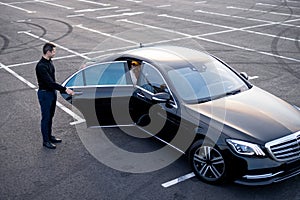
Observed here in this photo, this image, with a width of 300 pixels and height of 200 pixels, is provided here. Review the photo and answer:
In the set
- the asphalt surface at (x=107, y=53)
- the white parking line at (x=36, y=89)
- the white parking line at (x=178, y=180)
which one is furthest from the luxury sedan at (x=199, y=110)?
the white parking line at (x=36, y=89)

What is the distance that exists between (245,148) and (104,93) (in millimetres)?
2893

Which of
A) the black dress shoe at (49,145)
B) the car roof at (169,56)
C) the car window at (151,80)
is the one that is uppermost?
the car roof at (169,56)

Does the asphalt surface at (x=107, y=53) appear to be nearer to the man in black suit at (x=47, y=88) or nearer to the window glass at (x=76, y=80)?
the man in black suit at (x=47, y=88)

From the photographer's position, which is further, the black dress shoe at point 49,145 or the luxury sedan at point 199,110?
the black dress shoe at point 49,145

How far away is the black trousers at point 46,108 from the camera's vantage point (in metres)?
7.33

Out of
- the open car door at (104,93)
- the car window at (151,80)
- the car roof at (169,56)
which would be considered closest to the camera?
the car window at (151,80)

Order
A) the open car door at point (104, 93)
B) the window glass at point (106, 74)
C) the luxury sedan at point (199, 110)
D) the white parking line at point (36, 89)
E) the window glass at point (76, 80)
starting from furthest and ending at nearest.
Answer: the white parking line at point (36, 89), the window glass at point (76, 80), the window glass at point (106, 74), the open car door at point (104, 93), the luxury sedan at point (199, 110)

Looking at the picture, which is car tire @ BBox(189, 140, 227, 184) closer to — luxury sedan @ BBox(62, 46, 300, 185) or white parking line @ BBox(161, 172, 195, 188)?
luxury sedan @ BBox(62, 46, 300, 185)

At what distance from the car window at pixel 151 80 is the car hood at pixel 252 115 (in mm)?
675

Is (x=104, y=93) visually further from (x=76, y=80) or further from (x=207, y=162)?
(x=207, y=162)

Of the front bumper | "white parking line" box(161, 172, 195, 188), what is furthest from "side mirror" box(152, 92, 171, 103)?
the front bumper

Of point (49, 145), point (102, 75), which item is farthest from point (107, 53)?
point (49, 145)

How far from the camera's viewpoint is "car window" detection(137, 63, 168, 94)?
23.0 ft

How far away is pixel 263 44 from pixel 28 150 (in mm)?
9806
